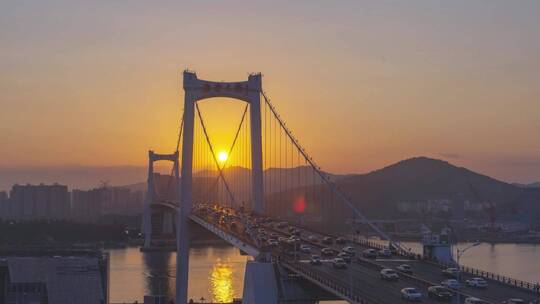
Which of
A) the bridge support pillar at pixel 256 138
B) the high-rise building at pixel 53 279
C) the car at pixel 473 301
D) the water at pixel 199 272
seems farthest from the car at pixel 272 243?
the water at pixel 199 272

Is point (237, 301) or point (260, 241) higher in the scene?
point (260, 241)

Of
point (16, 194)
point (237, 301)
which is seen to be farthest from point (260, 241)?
point (16, 194)

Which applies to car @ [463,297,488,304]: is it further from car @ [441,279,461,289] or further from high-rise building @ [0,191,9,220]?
high-rise building @ [0,191,9,220]

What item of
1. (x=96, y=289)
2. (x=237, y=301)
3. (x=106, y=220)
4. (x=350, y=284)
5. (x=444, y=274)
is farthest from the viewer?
(x=106, y=220)

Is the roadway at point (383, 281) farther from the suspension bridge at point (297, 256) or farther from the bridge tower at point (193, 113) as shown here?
the bridge tower at point (193, 113)

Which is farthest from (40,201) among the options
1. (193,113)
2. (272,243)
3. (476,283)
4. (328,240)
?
(476,283)

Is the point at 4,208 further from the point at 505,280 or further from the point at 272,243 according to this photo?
the point at 505,280

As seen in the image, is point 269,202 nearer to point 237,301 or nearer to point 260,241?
point 237,301
